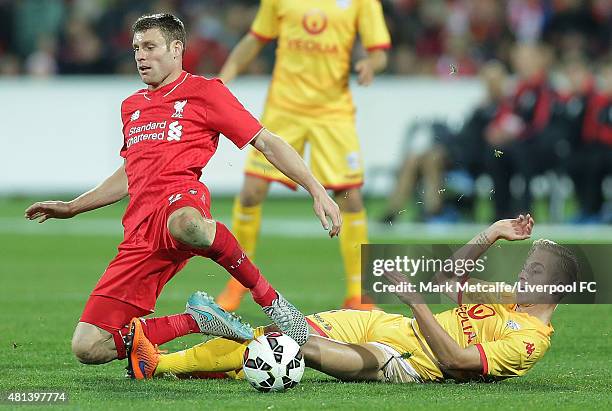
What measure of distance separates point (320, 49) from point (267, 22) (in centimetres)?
54

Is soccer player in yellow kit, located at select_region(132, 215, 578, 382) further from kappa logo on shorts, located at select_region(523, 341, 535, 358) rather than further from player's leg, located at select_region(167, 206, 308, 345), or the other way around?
player's leg, located at select_region(167, 206, 308, 345)

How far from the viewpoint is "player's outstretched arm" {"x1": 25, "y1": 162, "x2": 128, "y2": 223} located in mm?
7617

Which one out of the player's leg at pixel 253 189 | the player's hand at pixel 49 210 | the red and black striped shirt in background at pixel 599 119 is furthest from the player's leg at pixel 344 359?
the red and black striped shirt in background at pixel 599 119

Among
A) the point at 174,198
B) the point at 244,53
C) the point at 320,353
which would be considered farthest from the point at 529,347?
the point at 244,53

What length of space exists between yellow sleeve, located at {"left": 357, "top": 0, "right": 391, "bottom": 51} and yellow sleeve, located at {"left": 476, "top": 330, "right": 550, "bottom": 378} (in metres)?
4.05

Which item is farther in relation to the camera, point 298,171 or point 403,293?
point 298,171

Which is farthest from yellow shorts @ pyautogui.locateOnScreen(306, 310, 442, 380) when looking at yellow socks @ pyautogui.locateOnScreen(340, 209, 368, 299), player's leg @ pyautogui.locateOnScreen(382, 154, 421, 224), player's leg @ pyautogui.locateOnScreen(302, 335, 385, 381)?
player's leg @ pyautogui.locateOnScreen(382, 154, 421, 224)

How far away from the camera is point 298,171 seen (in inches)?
275

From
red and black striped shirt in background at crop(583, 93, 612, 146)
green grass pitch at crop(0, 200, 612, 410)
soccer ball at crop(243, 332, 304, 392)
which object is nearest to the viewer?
green grass pitch at crop(0, 200, 612, 410)

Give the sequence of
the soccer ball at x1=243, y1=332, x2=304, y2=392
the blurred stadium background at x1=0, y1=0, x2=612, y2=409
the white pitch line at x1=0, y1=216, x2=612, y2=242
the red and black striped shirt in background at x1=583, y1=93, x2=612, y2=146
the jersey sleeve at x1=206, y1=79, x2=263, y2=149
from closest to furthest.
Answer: the soccer ball at x1=243, y1=332, x2=304, y2=392
the jersey sleeve at x1=206, y1=79, x2=263, y2=149
the blurred stadium background at x1=0, y1=0, x2=612, y2=409
the white pitch line at x1=0, y1=216, x2=612, y2=242
the red and black striped shirt in background at x1=583, y1=93, x2=612, y2=146

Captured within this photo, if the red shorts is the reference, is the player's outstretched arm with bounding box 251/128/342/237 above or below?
above

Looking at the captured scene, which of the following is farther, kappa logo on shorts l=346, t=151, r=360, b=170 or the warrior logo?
kappa logo on shorts l=346, t=151, r=360, b=170

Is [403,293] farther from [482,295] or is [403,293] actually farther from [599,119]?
[599,119]

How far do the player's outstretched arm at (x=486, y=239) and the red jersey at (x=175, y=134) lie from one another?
1284 mm
